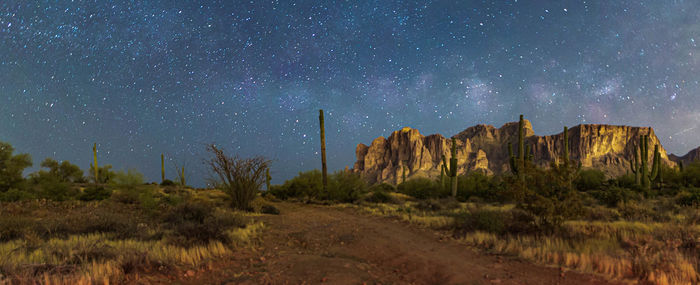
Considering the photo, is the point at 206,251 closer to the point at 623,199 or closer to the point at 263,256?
the point at 263,256

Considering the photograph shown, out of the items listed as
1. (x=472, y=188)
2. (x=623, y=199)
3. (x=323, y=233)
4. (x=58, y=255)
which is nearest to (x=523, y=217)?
(x=323, y=233)

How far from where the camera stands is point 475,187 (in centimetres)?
2873

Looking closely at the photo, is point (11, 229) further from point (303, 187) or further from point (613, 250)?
point (303, 187)

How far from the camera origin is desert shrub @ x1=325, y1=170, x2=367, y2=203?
73.9 ft

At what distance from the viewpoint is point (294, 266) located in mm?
5781

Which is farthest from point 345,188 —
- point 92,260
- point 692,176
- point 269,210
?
point 692,176

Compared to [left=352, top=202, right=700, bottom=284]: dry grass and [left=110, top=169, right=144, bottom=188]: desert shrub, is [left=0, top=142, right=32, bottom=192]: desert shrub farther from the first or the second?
[left=352, top=202, right=700, bottom=284]: dry grass

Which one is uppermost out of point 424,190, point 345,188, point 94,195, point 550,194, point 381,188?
point 94,195

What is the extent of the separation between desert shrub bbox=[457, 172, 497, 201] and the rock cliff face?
7538cm

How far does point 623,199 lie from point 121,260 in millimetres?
22221

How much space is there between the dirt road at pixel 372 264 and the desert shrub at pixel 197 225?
46.0 inches

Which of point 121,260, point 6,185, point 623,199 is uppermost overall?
point 6,185

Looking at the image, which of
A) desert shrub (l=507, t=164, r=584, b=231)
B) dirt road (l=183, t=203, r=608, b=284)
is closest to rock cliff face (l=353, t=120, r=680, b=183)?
desert shrub (l=507, t=164, r=584, b=231)

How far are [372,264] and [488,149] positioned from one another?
132 metres
